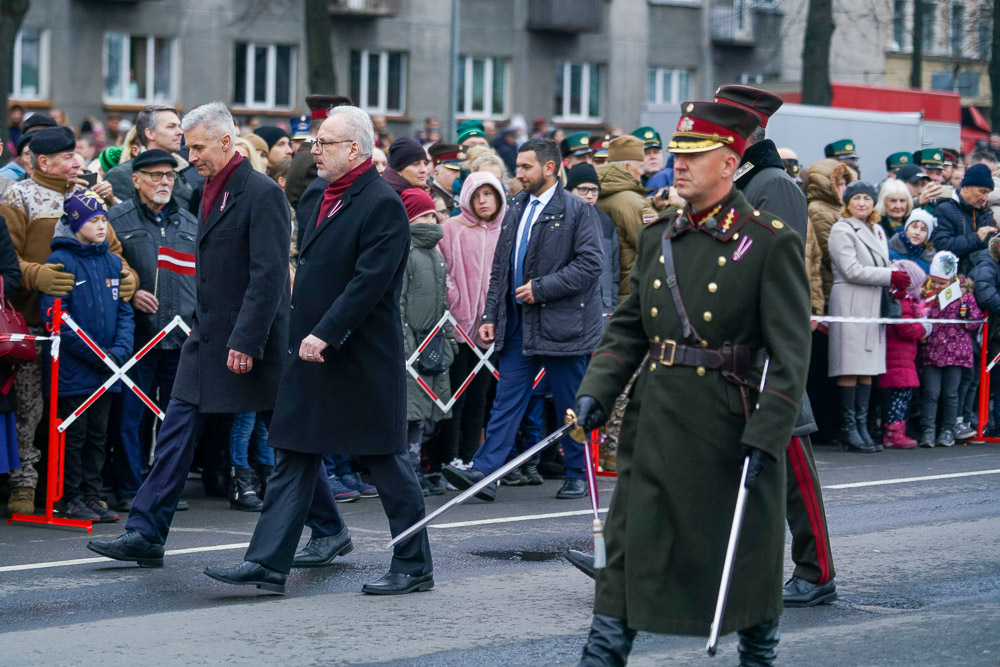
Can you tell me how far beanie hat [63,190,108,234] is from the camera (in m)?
9.34

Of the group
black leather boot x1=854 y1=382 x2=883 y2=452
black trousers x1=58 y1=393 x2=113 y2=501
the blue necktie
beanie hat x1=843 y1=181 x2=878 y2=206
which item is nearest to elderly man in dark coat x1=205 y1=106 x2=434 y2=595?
black trousers x1=58 y1=393 x2=113 y2=501

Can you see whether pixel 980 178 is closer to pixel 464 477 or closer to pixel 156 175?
pixel 464 477

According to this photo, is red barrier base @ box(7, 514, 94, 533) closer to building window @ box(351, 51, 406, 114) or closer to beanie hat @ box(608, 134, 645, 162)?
beanie hat @ box(608, 134, 645, 162)

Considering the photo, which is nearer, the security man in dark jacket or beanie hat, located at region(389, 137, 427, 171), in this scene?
the security man in dark jacket

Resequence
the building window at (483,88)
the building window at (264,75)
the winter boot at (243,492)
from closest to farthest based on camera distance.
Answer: the winter boot at (243,492) < the building window at (264,75) < the building window at (483,88)

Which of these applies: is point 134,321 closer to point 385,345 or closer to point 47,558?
point 47,558

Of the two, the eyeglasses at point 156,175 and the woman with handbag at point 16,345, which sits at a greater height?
the eyeglasses at point 156,175

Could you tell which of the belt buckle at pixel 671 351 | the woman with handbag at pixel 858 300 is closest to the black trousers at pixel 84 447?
the belt buckle at pixel 671 351

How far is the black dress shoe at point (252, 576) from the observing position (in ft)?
23.5

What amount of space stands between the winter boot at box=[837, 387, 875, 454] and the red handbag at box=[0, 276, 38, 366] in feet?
22.8

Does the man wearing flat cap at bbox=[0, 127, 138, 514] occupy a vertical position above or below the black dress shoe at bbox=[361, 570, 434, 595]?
above

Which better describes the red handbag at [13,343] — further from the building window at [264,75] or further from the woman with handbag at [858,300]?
the building window at [264,75]

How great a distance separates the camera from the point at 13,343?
9.09 meters

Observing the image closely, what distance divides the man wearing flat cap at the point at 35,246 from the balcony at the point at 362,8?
29.3 m
